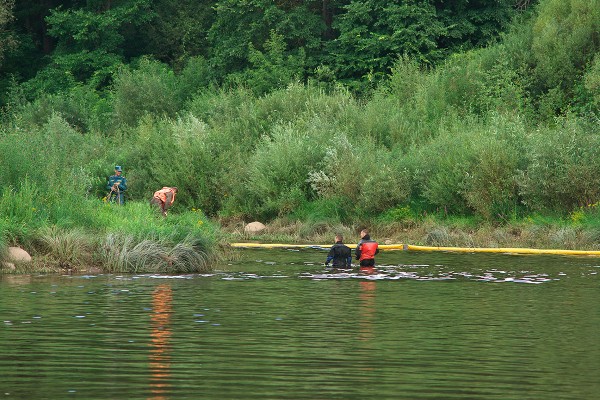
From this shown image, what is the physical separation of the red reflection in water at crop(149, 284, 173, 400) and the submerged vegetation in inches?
205

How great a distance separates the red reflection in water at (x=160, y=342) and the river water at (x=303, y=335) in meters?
0.03

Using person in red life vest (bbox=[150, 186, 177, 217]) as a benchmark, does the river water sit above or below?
below

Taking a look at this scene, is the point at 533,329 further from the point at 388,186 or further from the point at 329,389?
the point at 388,186

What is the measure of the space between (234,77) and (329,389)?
50.1 m

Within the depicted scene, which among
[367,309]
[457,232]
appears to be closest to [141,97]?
[457,232]

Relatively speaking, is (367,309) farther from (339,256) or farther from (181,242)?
(181,242)

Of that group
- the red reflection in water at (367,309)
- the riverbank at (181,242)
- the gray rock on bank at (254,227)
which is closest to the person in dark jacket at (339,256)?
the riverbank at (181,242)

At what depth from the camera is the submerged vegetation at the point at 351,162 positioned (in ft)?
93.6

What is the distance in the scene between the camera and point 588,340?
16984 mm

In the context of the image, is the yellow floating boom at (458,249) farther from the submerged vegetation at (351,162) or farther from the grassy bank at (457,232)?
the submerged vegetation at (351,162)

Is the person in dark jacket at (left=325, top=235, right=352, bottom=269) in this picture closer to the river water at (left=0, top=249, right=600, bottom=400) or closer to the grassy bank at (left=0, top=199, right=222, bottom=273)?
the river water at (left=0, top=249, right=600, bottom=400)

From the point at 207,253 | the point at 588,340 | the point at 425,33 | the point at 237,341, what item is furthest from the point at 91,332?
the point at 425,33

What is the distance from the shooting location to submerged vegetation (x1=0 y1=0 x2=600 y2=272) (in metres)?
28.5

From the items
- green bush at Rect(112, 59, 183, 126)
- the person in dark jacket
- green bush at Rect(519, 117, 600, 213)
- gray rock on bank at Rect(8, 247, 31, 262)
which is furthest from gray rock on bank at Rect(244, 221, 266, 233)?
green bush at Rect(112, 59, 183, 126)
